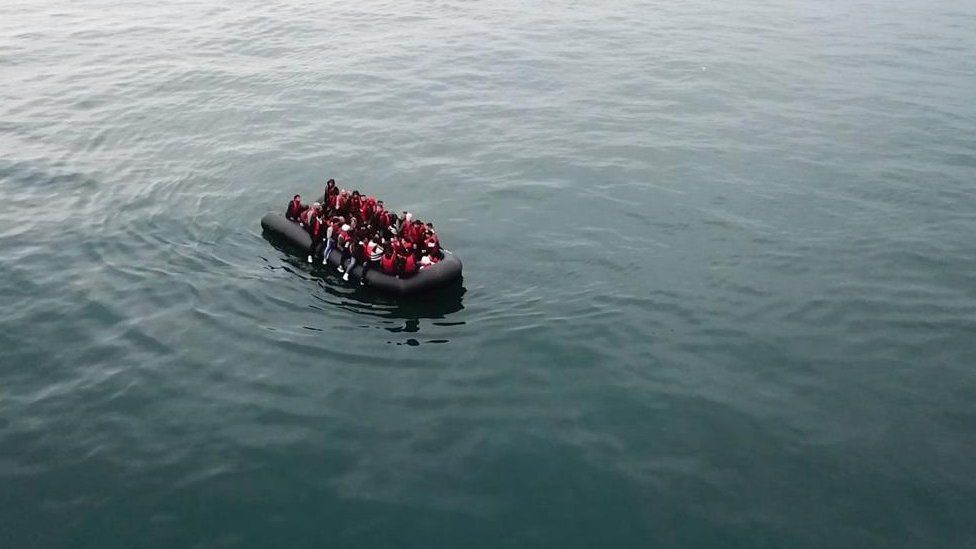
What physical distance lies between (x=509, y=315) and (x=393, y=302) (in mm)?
3180

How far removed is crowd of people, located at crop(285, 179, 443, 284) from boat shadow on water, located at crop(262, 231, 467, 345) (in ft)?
1.39

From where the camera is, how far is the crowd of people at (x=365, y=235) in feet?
75.2

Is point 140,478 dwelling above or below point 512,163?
below

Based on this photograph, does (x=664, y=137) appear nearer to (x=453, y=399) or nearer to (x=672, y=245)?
(x=672, y=245)

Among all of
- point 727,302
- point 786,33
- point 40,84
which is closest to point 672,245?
point 727,302

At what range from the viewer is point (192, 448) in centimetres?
1772

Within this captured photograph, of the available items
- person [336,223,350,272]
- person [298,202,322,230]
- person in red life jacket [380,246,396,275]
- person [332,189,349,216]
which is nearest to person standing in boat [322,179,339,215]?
person [332,189,349,216]

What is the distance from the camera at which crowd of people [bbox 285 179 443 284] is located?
2291 cm

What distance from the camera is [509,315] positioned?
886 inches

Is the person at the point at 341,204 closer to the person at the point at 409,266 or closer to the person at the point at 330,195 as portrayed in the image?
the person at the point at 330,195

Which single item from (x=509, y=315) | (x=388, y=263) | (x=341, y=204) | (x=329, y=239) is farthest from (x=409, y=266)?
(x=341, y=204)

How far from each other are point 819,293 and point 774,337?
298cm

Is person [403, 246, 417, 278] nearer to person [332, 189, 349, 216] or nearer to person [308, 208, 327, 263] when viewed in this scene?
person [308, 208, 327, 263]

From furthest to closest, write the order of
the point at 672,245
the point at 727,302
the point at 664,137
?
the point at 664,137 → the point at 672,245 → the point at 727,302
